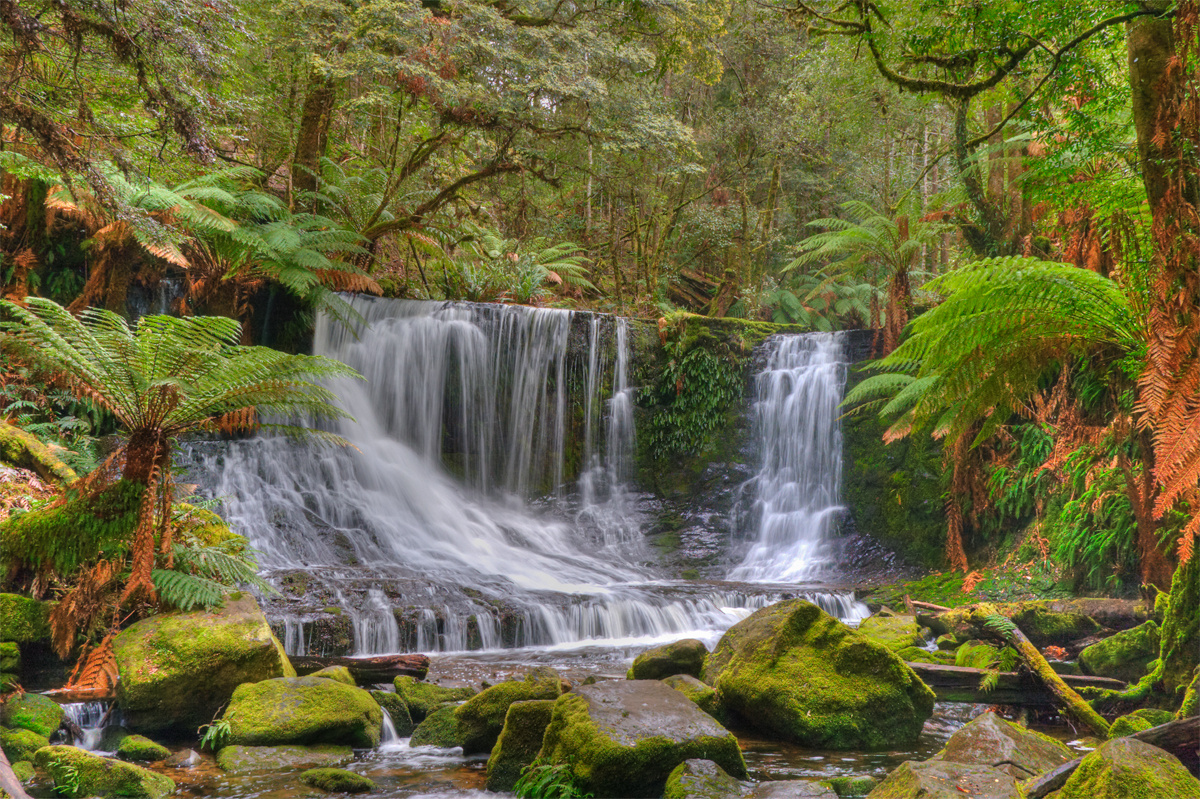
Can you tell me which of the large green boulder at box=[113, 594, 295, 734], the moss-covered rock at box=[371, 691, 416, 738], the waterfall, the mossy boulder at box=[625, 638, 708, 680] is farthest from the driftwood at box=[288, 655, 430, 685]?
the waterfall

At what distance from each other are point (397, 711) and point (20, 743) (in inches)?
73.3

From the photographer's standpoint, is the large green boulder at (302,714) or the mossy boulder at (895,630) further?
the mossy boulder at (895,630)

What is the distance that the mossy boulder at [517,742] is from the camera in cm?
378

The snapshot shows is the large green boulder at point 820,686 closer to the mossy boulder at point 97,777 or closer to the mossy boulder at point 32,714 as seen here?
the mossy boulder at point 97,777

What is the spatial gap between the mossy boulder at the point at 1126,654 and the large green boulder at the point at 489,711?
11.4 ft

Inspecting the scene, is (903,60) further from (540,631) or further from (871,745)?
(540,631)

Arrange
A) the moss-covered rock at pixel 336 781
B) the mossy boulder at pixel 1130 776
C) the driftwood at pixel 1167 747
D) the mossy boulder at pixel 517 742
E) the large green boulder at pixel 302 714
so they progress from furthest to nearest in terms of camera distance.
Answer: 1. the large green boulder at pixel 302 714
2. the mossy boulder at pixel 517 742
3. the moss-covered rock at pixel 336 781
4. the driftwood at pixel 1167 747
5. the mossy boulder at pixel 1130 776

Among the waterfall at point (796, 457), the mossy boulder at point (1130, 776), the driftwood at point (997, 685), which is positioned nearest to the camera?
the mossy boulder at point (1130, 776)

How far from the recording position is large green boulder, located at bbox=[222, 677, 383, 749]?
411cm

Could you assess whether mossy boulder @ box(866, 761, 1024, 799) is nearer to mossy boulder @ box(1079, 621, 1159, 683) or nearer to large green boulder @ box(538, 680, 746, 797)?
large green boulder @ box(538, 680, 746, 797)

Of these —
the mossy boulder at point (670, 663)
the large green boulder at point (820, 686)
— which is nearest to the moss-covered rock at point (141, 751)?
the mossy boulder at point (670, 663)

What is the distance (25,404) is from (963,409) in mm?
8693

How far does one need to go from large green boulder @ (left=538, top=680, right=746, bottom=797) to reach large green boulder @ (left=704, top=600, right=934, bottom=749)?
0.79 metres

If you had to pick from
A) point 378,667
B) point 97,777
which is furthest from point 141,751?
point 378,667
